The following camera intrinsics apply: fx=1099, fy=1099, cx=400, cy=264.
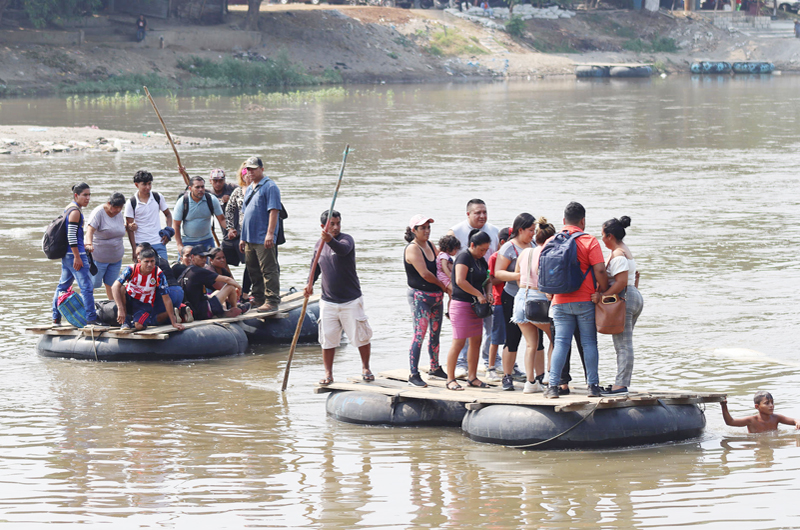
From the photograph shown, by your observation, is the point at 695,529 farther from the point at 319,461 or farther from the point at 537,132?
the point at 537,132

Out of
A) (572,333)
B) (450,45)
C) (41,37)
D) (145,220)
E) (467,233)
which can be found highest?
(450,45)

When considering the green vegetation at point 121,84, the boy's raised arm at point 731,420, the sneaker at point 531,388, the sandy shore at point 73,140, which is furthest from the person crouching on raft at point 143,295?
the green vegetation at point 121,84

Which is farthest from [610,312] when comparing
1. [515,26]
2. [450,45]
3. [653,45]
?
[653,45]

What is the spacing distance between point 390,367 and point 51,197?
14.8m

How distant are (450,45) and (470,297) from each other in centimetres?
7248

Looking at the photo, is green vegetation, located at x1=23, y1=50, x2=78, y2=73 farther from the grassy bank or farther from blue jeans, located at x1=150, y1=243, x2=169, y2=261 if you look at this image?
blue jeans, located at x1=150, y1=243, x2=169, y2=261

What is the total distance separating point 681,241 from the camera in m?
19.5

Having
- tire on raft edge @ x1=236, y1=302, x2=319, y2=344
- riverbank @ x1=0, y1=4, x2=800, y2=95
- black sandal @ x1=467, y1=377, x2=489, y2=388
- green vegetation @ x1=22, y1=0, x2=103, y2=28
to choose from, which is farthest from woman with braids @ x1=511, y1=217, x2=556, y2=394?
green vegetation @ x1=22, y1=0, x2=103, y2=28

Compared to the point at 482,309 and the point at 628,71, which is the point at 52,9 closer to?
the point at 628,71

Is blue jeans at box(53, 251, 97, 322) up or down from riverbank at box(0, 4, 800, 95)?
down

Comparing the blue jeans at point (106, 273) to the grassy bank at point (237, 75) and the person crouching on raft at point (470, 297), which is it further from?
the grassy bank at point (237, 75)

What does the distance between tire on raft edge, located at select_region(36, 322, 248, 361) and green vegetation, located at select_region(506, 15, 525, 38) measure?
76812 millimetres

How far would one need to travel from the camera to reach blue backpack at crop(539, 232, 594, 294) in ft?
29.0

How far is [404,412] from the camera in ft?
32.2
